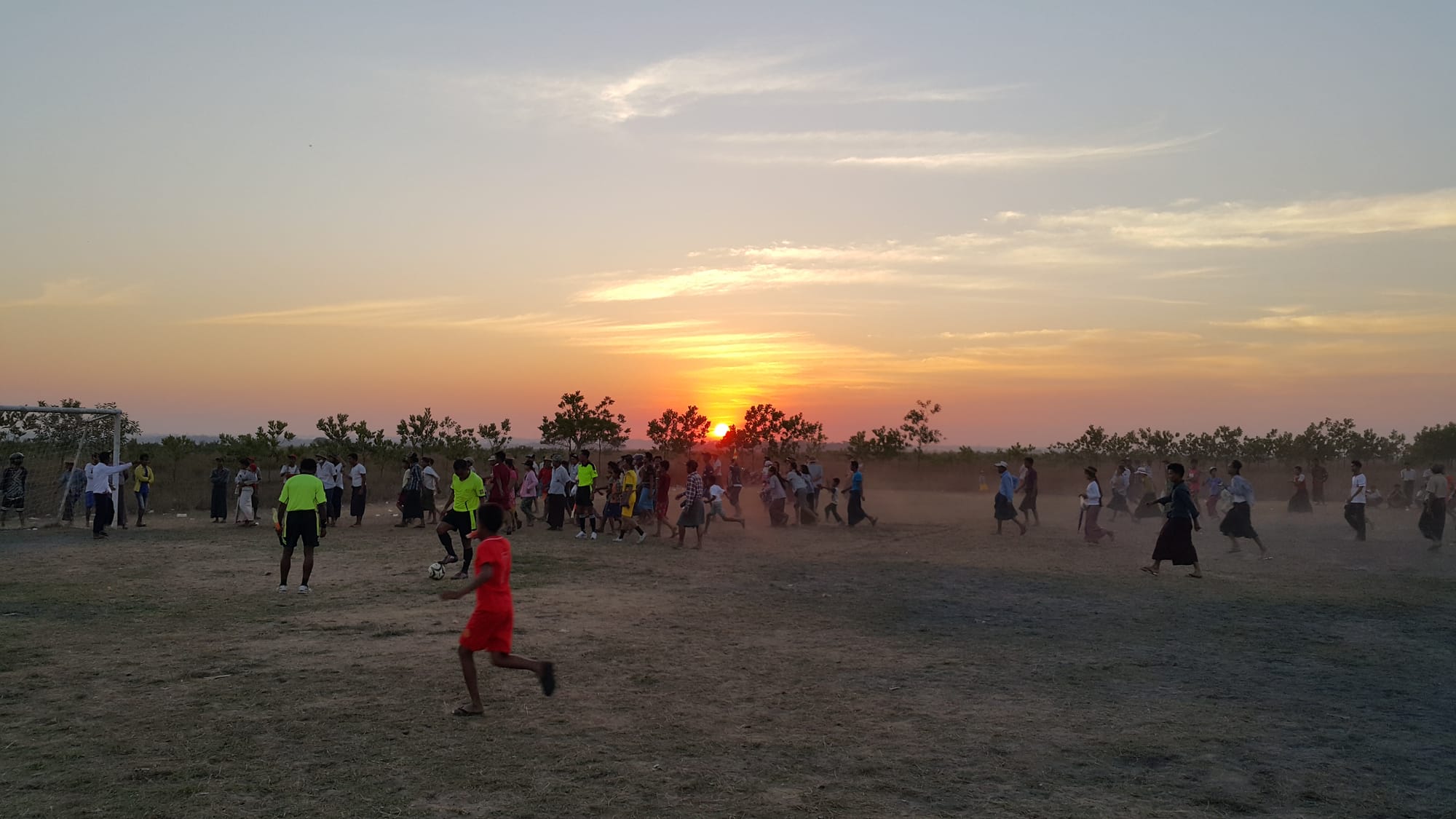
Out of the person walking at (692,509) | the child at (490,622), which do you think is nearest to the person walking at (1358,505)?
the person walking at (692,509)

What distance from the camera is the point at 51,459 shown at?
2667 cm

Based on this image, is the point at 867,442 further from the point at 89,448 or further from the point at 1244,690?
the point at 1244,690

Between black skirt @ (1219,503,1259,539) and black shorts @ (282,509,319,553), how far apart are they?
1590 cm

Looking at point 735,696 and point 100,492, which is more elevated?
point 100,492

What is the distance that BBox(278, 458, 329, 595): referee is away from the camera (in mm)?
13336

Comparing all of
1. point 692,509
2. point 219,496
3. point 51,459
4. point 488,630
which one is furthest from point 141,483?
point 488,630

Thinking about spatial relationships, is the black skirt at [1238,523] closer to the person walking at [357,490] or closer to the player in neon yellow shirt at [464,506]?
the player in neon yellow shirt at [464,506]

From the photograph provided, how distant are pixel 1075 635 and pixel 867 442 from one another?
181ft

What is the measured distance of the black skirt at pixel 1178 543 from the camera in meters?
16.1

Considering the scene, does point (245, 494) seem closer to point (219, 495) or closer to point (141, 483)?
point (219, 495)

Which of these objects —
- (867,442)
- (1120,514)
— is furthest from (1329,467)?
(1120,514)

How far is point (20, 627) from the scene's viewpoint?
11.0 meters

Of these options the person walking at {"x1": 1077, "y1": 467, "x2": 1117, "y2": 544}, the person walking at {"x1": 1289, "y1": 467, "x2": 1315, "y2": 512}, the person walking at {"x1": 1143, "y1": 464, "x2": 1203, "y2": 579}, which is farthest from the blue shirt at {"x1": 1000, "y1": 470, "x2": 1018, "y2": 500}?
the person walking at {"x1": 1289, "y1": 467, "x2": 1315, "y2": 512}

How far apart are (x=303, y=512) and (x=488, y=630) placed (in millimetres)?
6674
